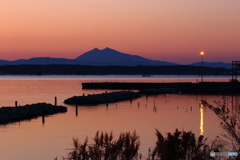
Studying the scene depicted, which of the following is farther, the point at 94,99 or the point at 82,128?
the point at 94,99

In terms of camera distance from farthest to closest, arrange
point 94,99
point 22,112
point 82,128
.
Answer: point 94,99, point 22,112, point 82,128

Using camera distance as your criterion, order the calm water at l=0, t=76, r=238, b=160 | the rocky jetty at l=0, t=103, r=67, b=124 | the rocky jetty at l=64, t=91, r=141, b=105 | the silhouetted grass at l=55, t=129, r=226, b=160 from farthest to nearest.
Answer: the rocky jetty at l=64, t=91, r=141, b=105
the rocky jetty at l=0, t=103, r=67, b=124
the calm water at l=0, t=76, r=238, b=160
the silhouetted grass at l=55, t=129, r=226, b=160

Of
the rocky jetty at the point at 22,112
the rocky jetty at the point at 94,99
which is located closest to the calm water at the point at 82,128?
the rocky jetty at the point at 22,112

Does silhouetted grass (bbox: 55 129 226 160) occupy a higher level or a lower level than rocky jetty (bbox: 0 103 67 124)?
higher

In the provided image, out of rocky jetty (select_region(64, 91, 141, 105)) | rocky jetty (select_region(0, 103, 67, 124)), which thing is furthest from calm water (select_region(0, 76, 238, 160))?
rocky jetty (select_region(64, 91, 141, 105))

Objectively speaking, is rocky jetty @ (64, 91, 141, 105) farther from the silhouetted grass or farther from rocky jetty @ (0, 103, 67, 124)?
the silhouetted grass

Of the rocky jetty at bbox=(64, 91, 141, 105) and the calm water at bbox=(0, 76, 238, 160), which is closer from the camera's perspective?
the calm water at bbox=(0, 76, 238, 160)

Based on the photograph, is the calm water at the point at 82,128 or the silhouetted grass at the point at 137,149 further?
the calm water at the point at 82,128

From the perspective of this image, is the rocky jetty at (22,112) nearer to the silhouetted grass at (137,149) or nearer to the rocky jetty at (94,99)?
the rocky jetty at (94,99)

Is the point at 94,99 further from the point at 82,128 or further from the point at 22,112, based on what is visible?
the point at 82,128

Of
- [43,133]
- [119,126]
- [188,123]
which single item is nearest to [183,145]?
[43,133]

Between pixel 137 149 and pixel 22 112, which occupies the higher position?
pixel 137 149

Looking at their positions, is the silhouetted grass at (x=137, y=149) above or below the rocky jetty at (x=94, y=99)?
above

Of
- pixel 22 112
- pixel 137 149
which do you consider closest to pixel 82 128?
pixel 22 112
